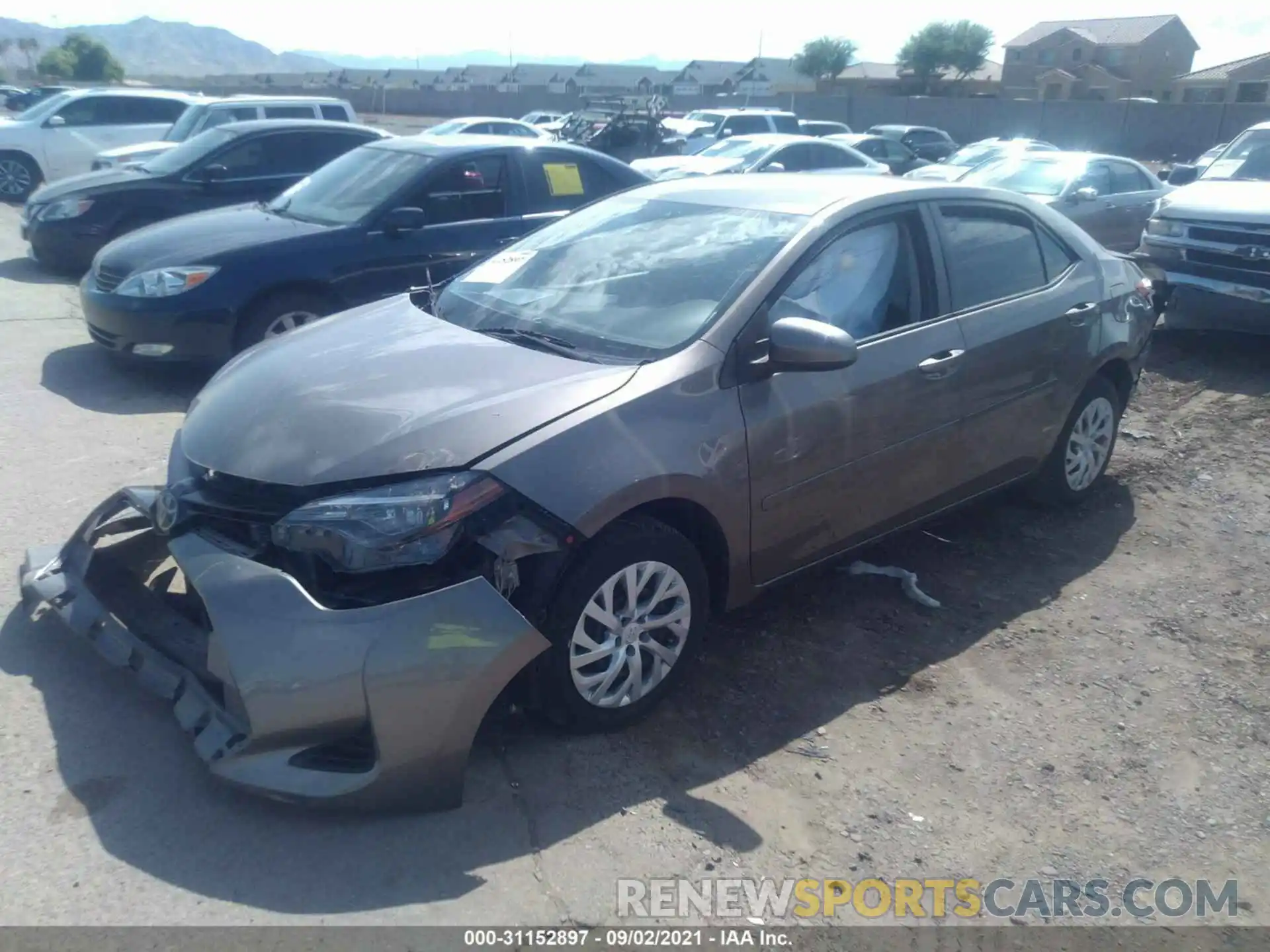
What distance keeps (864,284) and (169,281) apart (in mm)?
4617

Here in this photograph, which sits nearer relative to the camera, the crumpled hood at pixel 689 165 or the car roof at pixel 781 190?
the car roof at pixel 781 190

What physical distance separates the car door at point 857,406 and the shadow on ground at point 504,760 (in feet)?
1.34

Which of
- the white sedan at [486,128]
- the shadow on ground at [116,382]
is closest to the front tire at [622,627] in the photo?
the shadow on ground at [116,382]

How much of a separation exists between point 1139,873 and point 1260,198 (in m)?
7.21

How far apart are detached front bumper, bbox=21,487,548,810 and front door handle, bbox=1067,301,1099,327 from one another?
3260mm

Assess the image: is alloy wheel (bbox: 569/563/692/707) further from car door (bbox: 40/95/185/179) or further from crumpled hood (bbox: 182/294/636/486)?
car door (bbox: 40/95/185/179)

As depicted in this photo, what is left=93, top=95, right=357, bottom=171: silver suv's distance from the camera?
537 inches

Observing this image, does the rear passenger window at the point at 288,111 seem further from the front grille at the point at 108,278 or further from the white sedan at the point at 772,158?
the front grille at the point at 108,278

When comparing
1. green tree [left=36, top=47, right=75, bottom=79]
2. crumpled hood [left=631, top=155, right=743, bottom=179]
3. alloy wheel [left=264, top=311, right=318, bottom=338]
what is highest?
green tree [left=36, top=47, right=75, bottom=79]

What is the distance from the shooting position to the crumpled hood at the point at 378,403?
3.14 metres

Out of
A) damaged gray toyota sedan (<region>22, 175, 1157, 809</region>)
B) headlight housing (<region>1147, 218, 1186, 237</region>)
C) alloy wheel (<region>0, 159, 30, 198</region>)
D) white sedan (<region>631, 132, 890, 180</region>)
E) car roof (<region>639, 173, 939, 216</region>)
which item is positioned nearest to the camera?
damaged gray toyota sedan (<region>22, 175, 1157, 809</region>)

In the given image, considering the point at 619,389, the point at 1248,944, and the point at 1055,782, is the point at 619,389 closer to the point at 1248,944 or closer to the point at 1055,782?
the point at 1055,782

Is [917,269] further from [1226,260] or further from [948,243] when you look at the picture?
[1226,260]
